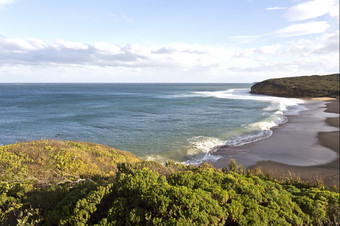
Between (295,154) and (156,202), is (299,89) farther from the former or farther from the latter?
(156,202)

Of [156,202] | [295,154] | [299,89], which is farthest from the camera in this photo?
[299,89]

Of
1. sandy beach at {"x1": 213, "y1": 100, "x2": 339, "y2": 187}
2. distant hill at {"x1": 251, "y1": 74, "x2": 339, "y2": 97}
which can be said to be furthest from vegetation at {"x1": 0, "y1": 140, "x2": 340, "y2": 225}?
distant hill at {"x1": 251, "y1": 74, "x2": 339, "y2": 97}

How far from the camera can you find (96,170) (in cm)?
888

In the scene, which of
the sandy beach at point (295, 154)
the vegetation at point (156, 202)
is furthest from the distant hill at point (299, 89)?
the vegetation at point (156, 202)

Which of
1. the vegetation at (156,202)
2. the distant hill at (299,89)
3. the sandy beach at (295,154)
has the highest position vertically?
the distant hill at (299,89)

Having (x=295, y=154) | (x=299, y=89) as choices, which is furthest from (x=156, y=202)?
(x=299, y=89)

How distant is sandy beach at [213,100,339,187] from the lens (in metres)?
13.9

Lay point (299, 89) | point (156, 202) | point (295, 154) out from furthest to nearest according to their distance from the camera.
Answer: point (299, 89), point (295, 154), point (156, 202)

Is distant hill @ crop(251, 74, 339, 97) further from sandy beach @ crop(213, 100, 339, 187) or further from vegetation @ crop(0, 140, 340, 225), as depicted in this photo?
vegetation @ crop(0, 140, 340, 225)

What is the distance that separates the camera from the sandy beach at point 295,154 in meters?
13.9

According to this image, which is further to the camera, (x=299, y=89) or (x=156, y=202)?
(x=299, y=89)

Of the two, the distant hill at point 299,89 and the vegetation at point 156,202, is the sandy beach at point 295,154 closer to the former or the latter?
the vegetation at point 156,202

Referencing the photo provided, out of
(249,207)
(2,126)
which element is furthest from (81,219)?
(2,126)

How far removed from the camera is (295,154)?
17.5m
